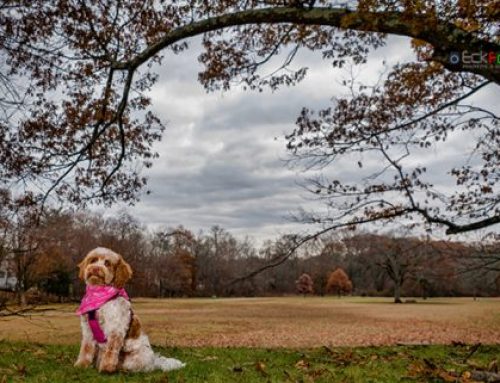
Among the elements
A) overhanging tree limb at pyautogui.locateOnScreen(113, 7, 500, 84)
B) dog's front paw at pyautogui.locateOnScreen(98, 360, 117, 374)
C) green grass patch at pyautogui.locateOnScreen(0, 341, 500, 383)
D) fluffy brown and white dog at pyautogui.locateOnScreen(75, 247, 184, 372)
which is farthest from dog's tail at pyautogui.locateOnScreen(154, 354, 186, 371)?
overhanging tree limb at pyautogui.locateOnScreen(113, 7, 500, 84)

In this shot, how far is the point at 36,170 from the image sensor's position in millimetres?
7656

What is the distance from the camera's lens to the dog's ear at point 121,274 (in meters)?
5.57

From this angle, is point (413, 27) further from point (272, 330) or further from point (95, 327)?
point (272, 330)

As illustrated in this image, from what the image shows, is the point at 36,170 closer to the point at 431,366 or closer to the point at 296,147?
the point at 296,147

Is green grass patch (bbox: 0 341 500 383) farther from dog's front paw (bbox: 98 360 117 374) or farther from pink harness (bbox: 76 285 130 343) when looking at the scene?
pink harness (bbox: 76 285 130 343)

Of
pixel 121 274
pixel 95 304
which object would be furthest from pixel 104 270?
pixel 95 304

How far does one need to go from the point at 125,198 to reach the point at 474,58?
638cm

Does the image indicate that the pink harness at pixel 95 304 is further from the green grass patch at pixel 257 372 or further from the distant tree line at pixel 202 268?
the distant tree line at pixel 202 268

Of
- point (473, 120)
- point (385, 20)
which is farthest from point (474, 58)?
point (473, 120)

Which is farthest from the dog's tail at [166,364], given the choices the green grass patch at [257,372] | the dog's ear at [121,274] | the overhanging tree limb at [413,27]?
the overhanging tree limb at [413,27]

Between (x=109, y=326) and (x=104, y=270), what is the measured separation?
0.63 metres

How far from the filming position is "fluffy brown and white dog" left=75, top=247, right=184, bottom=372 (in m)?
5.27

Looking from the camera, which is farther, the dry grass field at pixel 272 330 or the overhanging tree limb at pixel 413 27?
the dry grass field at pixel 272 330

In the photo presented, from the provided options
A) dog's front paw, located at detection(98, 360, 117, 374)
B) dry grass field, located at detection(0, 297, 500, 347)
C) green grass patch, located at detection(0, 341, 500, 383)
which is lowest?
dry grass field, located at detection(0, 297, 500, 347)
